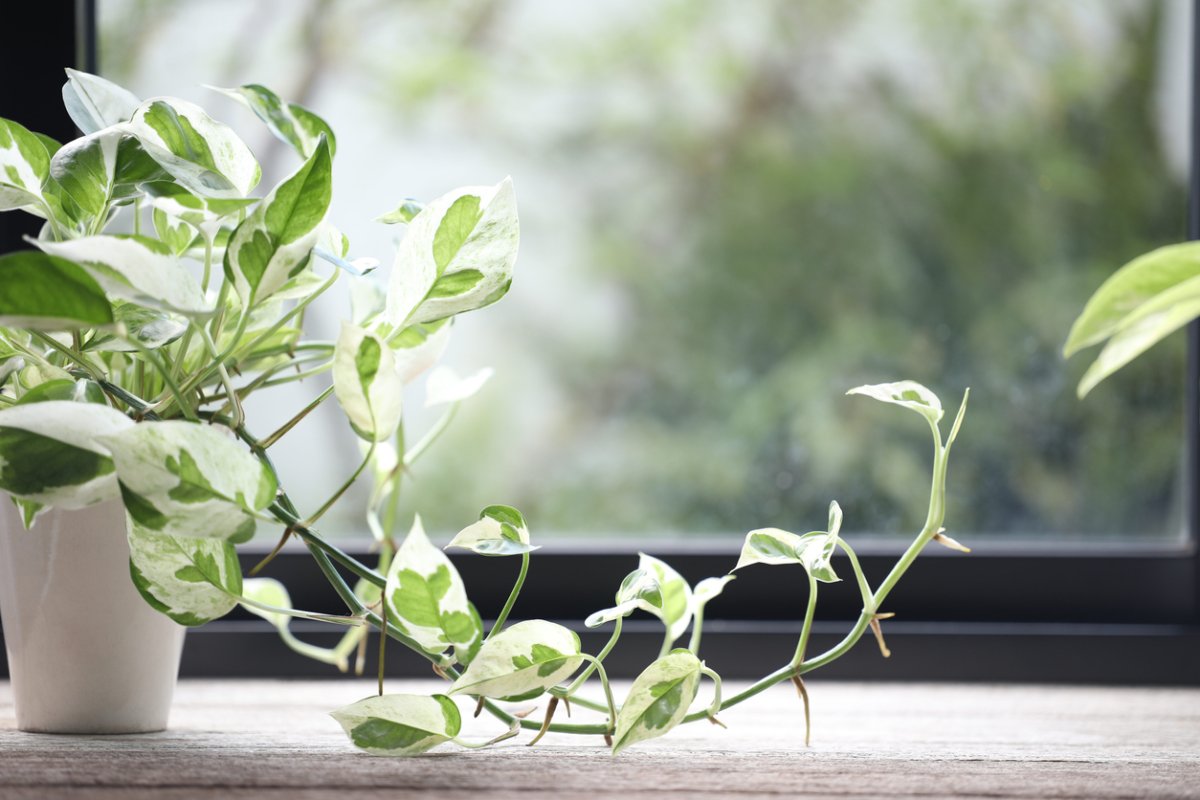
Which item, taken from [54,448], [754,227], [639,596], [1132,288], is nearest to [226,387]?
[54,448]

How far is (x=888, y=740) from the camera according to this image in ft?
1.66

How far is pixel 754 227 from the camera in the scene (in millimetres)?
882

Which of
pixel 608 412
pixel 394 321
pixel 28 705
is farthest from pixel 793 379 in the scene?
pixel 28 705

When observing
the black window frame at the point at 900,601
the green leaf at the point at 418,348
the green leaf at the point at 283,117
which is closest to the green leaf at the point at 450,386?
the green leaf at the point at 418,348

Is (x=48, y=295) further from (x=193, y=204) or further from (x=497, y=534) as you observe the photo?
(x=497, y=534)

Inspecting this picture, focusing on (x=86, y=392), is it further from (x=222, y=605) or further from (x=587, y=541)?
(x=587, y=541)

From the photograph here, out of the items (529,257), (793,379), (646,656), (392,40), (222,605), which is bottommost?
(646,656)

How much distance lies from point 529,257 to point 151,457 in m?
0.58

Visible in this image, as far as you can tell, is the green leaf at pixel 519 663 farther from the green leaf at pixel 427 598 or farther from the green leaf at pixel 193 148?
the green leaf at pixel 193 148

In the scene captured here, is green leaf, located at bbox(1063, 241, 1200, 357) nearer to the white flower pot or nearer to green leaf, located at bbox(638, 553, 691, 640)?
green leaf, located at bbox(638, 553, 691, 640)

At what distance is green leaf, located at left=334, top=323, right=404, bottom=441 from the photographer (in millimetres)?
378

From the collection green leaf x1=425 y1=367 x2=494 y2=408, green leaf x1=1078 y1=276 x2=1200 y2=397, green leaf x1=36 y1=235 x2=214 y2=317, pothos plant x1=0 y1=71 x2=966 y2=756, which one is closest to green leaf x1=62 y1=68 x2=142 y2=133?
pothos plant x1=0 y1=71 x2=966 y2=756

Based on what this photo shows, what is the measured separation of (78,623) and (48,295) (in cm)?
19

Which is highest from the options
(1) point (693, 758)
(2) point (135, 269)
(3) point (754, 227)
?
(3) point (754, 227)
